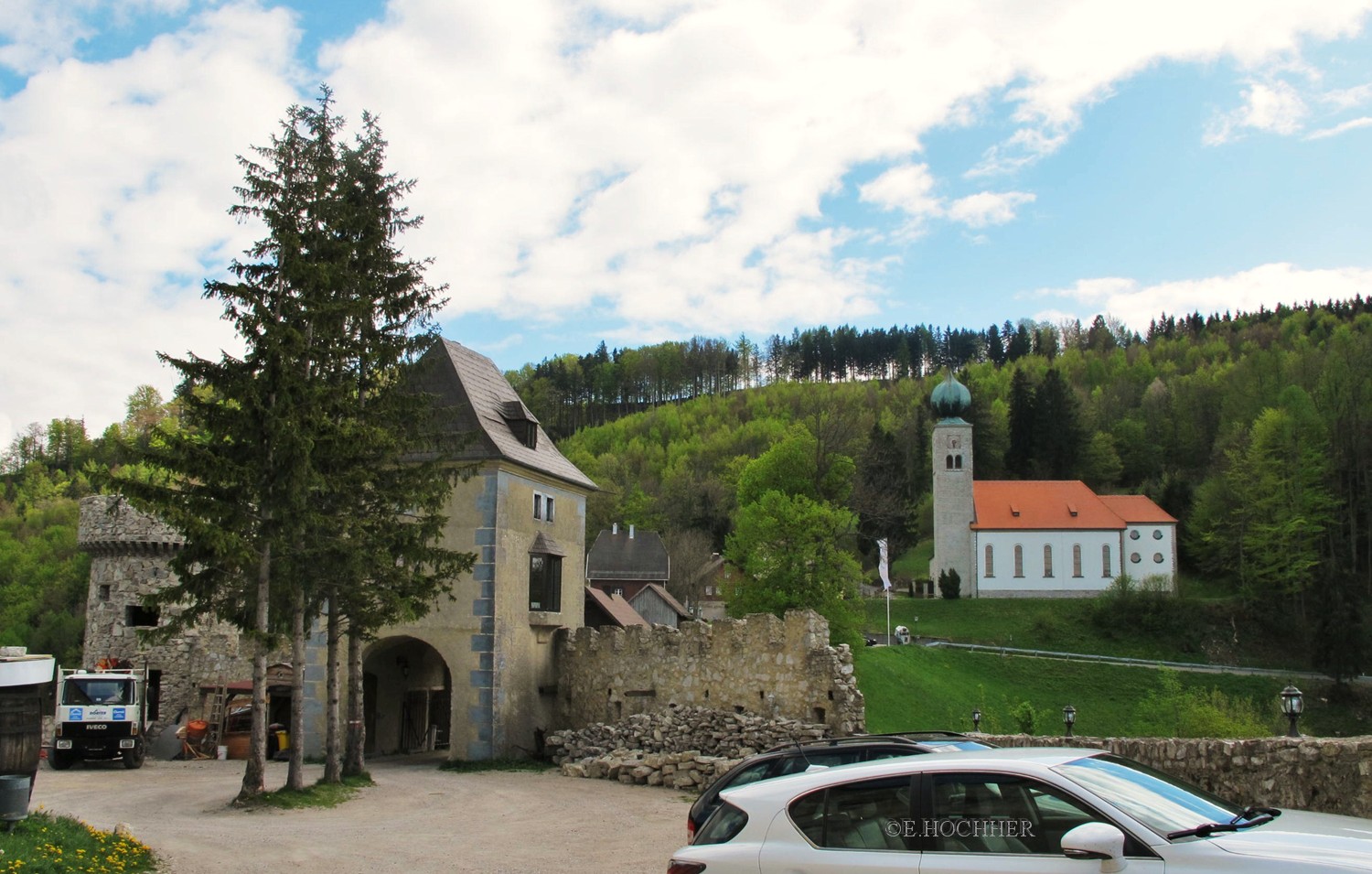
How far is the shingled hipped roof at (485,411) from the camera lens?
85.6ft

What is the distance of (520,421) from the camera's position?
94.0 ft

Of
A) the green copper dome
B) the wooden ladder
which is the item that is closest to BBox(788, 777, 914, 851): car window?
the wooden ladder

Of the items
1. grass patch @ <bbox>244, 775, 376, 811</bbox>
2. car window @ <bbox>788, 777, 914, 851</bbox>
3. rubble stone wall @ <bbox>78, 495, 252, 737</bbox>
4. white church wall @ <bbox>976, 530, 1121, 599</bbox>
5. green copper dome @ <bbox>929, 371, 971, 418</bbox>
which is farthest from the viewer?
green copper dome @ <bbox>929, 371, 971, 418</bbox>

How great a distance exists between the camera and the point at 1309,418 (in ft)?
249

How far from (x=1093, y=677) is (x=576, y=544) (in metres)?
33.0

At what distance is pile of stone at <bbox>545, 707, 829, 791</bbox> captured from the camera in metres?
21.9

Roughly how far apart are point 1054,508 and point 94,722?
229 feet

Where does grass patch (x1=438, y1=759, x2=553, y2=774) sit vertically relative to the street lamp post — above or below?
below

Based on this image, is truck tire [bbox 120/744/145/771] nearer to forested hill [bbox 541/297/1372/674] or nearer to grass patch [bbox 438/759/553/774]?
grass patch [bbox 438/759/553/774]

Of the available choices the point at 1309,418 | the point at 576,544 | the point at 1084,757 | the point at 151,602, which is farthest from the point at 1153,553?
the point at 1084,757

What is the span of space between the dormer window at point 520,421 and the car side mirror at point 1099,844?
23.9 metres

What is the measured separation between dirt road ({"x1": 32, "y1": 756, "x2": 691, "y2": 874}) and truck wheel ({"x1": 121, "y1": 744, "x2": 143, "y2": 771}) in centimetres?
137

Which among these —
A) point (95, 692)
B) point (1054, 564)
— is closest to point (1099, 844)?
point (95, 692)

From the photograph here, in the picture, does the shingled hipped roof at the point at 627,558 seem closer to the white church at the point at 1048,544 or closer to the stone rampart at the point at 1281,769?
the white church at the point at 1048,544
